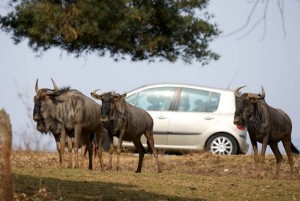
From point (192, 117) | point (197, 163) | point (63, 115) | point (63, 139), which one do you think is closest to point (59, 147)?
point (63, 139)

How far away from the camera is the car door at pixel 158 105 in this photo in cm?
2681

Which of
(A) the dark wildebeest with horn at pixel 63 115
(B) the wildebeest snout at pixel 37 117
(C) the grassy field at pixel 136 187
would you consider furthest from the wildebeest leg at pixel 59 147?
(C) the grassy field at pixel 136 187

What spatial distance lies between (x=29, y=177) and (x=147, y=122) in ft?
17.6

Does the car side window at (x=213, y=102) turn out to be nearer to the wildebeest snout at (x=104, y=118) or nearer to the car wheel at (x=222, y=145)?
the car wheel at (x=222, y=145)

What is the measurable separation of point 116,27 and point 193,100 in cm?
1465

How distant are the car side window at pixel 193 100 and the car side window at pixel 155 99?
1.04 feet

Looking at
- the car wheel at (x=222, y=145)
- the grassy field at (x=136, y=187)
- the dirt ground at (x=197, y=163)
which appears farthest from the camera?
the car wheel at (x=222, y=145)

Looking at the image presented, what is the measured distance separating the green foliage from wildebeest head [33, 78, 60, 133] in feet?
22.5

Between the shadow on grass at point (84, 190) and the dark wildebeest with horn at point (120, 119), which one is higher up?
the dark wildebeest with horn at point (120, 119)

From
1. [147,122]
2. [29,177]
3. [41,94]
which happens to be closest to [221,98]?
[147,122]

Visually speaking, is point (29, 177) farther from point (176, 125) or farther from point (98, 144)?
point (176, 125)

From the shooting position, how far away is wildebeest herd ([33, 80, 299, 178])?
21078 millimetres

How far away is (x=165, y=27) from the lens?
13.8 meters

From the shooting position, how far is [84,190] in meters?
16.2
